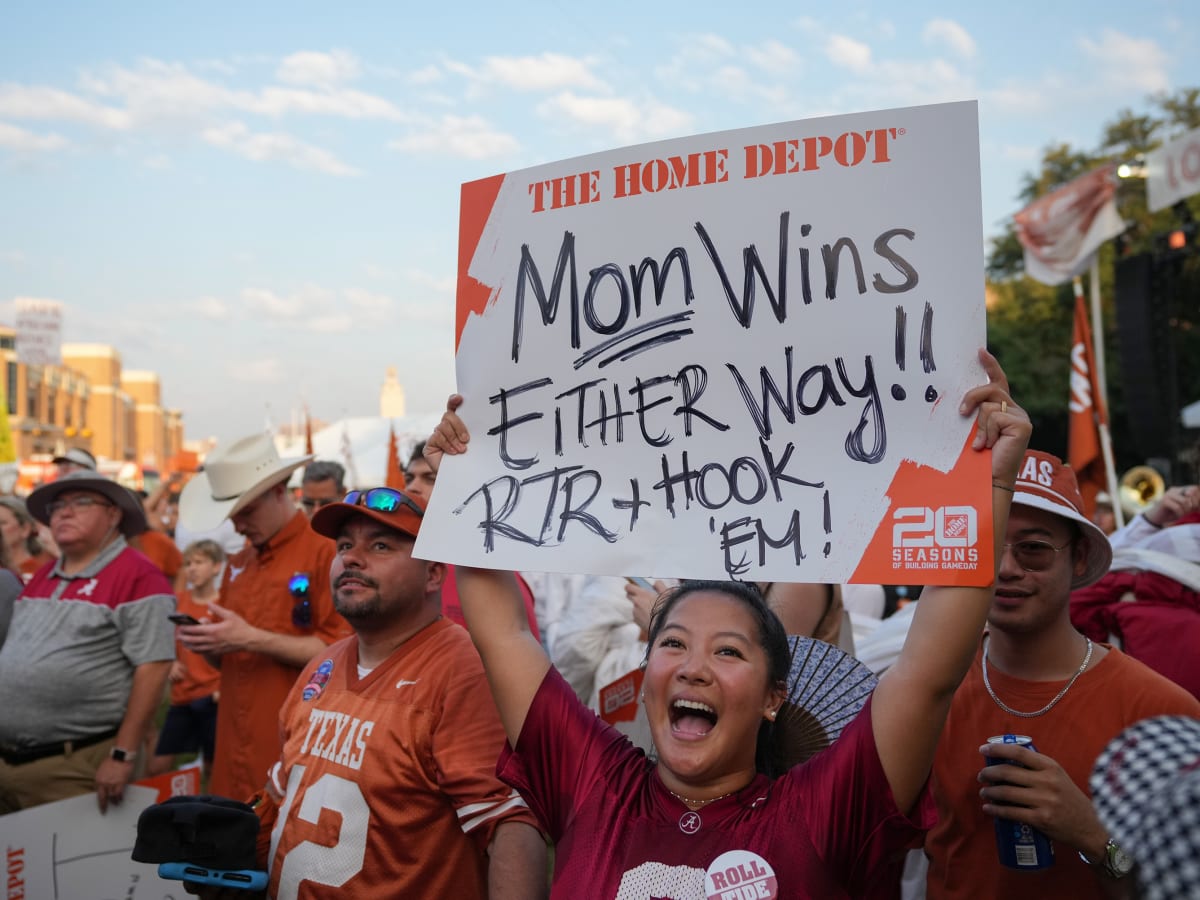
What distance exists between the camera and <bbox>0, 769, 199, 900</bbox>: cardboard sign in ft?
12.4

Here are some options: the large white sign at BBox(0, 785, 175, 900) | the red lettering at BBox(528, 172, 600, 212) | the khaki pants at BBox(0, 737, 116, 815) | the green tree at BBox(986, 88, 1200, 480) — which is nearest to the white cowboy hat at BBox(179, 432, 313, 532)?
the khaki pants at BBox(0, 737, 116, 815)

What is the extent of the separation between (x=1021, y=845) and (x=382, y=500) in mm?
1963

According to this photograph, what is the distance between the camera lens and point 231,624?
396 centimetres

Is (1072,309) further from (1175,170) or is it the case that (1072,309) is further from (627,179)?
(627,179)

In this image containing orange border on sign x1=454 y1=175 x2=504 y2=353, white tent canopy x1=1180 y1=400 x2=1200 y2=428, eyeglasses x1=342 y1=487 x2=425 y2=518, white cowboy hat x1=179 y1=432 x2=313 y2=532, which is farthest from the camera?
white tent canopy x1=1180 y1=400 x2=1200 y2=428

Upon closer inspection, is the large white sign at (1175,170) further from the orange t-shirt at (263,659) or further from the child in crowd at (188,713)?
the child in crowd at (188,713)

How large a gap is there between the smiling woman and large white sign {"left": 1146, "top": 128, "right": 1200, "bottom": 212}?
11.2 m

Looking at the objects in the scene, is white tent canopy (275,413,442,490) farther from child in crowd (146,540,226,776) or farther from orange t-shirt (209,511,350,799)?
orange t-shirt (209,511,350,799)

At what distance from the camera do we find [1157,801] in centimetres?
99

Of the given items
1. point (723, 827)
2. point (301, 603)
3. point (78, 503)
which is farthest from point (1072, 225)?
point (723, 827)

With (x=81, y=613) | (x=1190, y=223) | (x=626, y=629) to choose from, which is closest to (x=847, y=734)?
(x=626, y=629)

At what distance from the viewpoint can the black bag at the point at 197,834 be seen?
8.72ft

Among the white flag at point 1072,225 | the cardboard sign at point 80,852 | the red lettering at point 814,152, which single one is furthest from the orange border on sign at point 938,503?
the white flag at point 1072,225

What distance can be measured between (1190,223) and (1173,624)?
44.8ft
